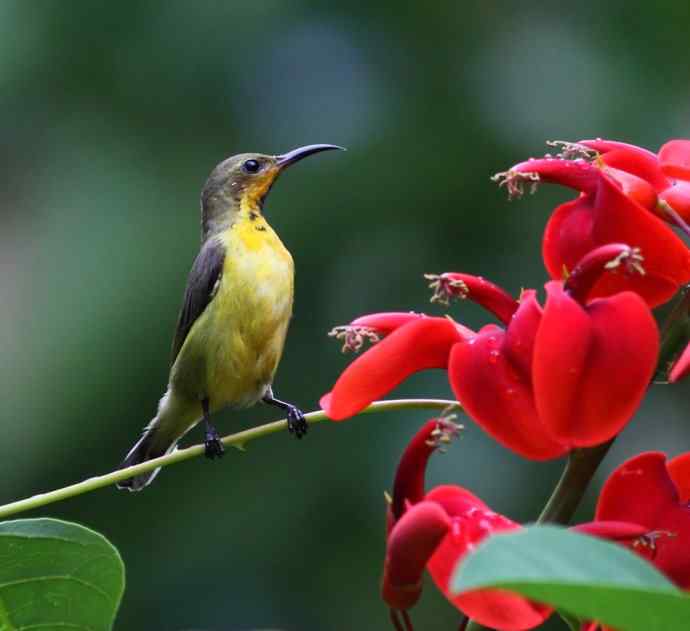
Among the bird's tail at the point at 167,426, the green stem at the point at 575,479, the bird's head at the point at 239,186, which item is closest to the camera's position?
the green stem at the point at 575,479

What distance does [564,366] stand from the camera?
1003 millimetres

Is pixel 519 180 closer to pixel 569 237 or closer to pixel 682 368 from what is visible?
pixel 569 237

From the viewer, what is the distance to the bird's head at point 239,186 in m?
4.08

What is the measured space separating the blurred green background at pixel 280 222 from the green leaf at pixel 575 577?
13.0 ft

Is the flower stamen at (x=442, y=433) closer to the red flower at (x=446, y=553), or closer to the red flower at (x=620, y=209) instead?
the red flower at (x=446, y=553)

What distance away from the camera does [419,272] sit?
5.45 metres

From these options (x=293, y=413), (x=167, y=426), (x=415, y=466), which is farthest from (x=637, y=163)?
(x=167, y=426)

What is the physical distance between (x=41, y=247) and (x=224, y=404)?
1.95 m

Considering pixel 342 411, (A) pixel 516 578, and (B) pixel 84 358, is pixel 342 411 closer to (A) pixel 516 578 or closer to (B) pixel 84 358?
(A) pixel 516 578

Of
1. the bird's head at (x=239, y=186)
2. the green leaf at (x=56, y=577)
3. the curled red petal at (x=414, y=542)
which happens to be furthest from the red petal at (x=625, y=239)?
the bird's head at (x=239, y=186)

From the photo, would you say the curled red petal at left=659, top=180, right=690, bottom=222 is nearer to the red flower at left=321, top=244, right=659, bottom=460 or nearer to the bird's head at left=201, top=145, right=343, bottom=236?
the red flower at left=321, top=244, right=659, bottom=460

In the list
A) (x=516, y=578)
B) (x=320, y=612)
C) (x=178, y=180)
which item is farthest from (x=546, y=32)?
(x=516, y=578)

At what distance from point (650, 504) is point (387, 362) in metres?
0.25

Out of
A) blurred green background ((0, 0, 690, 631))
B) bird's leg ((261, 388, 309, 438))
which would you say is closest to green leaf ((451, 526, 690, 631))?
bird's leg ((261, 388, 309, 438))
